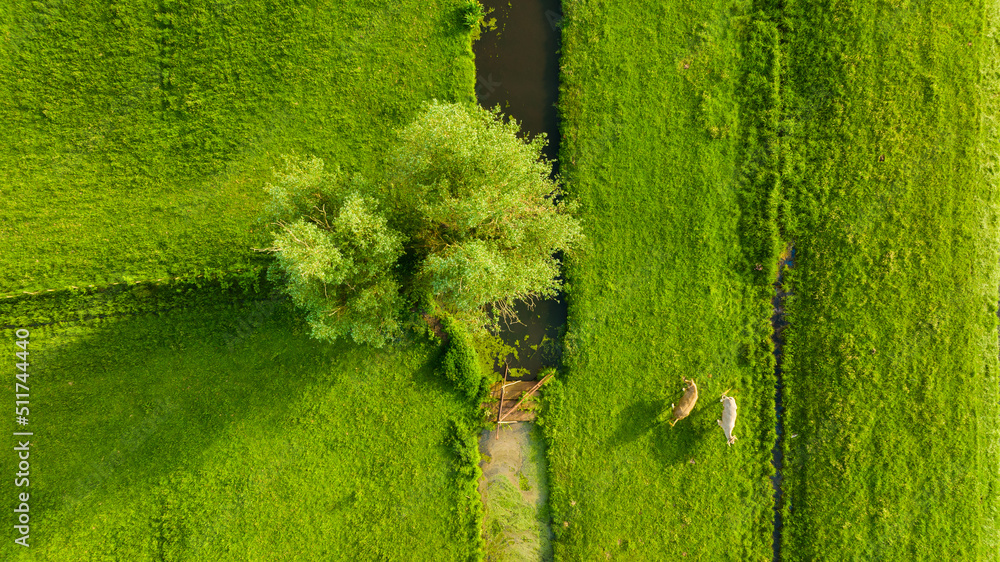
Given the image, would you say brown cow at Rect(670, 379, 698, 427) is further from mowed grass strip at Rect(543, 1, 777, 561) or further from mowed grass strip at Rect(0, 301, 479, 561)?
mowed grass strip at Rect(0, 301, 479, 561)


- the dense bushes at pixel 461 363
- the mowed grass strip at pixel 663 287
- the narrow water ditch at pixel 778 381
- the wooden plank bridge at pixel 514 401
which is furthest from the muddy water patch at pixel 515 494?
the narrow water ditch at pixel 778 381

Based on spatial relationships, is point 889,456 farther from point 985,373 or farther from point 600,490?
point 600,490

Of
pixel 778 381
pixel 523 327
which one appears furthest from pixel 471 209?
pixel 778 381

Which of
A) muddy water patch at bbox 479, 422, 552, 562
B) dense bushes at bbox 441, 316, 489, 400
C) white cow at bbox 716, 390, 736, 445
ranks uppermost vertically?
dense bushes at bbox 441, 316, 489, 400

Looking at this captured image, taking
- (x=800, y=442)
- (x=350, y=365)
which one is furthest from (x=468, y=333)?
(x=800, y=442)

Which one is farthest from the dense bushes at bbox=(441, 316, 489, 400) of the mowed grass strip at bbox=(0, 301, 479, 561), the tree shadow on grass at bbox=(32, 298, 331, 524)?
the tree shadow on grass at bbox=(32, 298, 331, 524)
